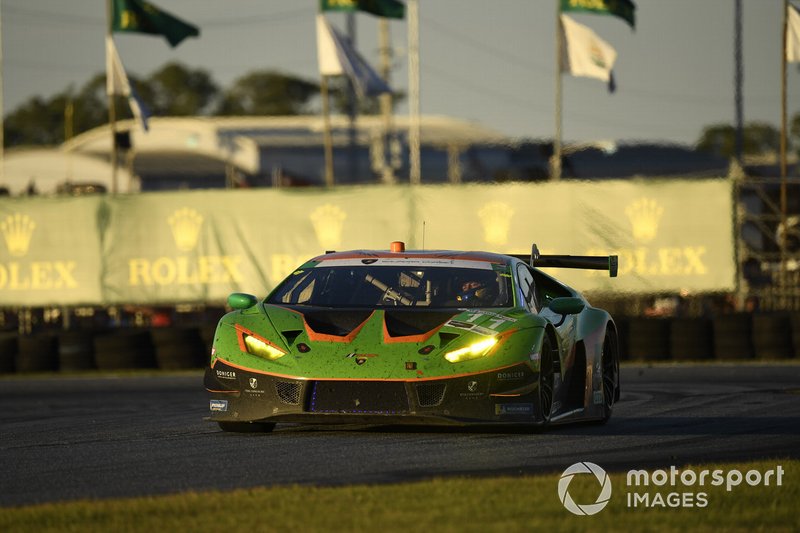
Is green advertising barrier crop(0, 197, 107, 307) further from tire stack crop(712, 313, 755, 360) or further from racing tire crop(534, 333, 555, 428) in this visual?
racing tire crop(534, 333, 555, 428)

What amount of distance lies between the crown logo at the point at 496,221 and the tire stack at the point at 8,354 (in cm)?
827

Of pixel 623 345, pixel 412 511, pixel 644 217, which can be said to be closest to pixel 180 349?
pixel 623 345

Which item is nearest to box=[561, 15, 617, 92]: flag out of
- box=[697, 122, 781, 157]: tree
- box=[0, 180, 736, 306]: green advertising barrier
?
box=[0, 180, 736, 306]: green advertising barrier

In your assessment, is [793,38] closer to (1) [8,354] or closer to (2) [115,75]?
(2) [115,75]

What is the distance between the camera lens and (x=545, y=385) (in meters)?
10.6

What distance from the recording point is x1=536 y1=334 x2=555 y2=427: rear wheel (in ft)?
34.0

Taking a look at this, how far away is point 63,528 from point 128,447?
3.49 metres

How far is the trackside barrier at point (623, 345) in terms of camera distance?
23.6 metres

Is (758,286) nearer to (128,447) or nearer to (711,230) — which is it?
(711,230)

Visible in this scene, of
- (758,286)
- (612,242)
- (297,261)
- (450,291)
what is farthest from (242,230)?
(450,291)

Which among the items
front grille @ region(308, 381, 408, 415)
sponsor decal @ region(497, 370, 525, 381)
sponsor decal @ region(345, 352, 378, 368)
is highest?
sponsor decal @ region(345, 352, 378, 368)

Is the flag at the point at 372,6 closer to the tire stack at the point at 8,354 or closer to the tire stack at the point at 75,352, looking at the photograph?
the tire stack at the point at 75,352

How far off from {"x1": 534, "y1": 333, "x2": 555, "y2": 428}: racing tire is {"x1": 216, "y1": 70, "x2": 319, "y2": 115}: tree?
108369 millimetres

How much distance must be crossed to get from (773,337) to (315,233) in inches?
333
